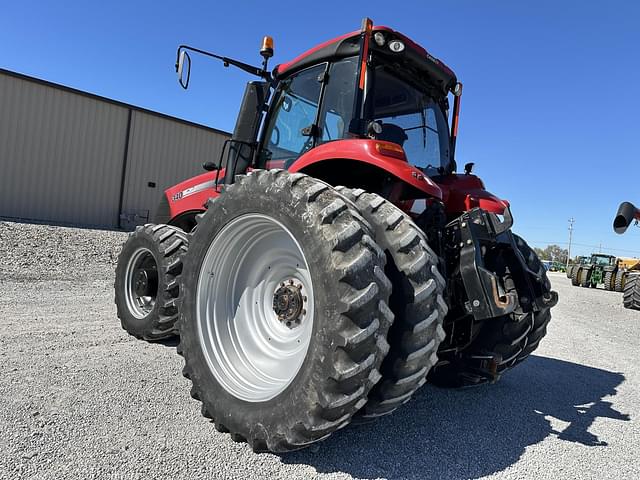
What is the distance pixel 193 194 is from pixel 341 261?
2.95 metres

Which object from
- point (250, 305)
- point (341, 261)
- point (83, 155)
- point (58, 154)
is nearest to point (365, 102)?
point (341, 261)

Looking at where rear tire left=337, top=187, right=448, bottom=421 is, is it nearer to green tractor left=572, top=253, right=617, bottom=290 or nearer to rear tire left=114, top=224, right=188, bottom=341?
rear tire left=114, top=224, right=188, bottom=341

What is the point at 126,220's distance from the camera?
1523 cm

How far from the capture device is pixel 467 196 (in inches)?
125

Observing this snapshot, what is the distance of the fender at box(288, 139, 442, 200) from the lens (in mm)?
2535

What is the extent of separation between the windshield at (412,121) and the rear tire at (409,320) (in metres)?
1.31

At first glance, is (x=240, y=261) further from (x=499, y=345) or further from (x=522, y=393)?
(x=522, y=393)

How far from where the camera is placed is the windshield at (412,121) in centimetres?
336

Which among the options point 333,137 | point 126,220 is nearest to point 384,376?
point 333,137

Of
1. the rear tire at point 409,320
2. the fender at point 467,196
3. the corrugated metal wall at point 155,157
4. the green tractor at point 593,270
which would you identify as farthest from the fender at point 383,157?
the green tractor at point 593,270

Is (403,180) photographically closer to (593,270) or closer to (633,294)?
(633,294)

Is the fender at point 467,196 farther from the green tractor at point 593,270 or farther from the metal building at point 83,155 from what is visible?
the green tractor at point 593,270

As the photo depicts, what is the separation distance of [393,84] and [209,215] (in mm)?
1684

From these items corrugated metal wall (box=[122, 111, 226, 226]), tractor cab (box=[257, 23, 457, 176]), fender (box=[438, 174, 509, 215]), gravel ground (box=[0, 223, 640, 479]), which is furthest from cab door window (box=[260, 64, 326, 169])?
corrugated metal wall (box=[122, 111, 226, 226])
